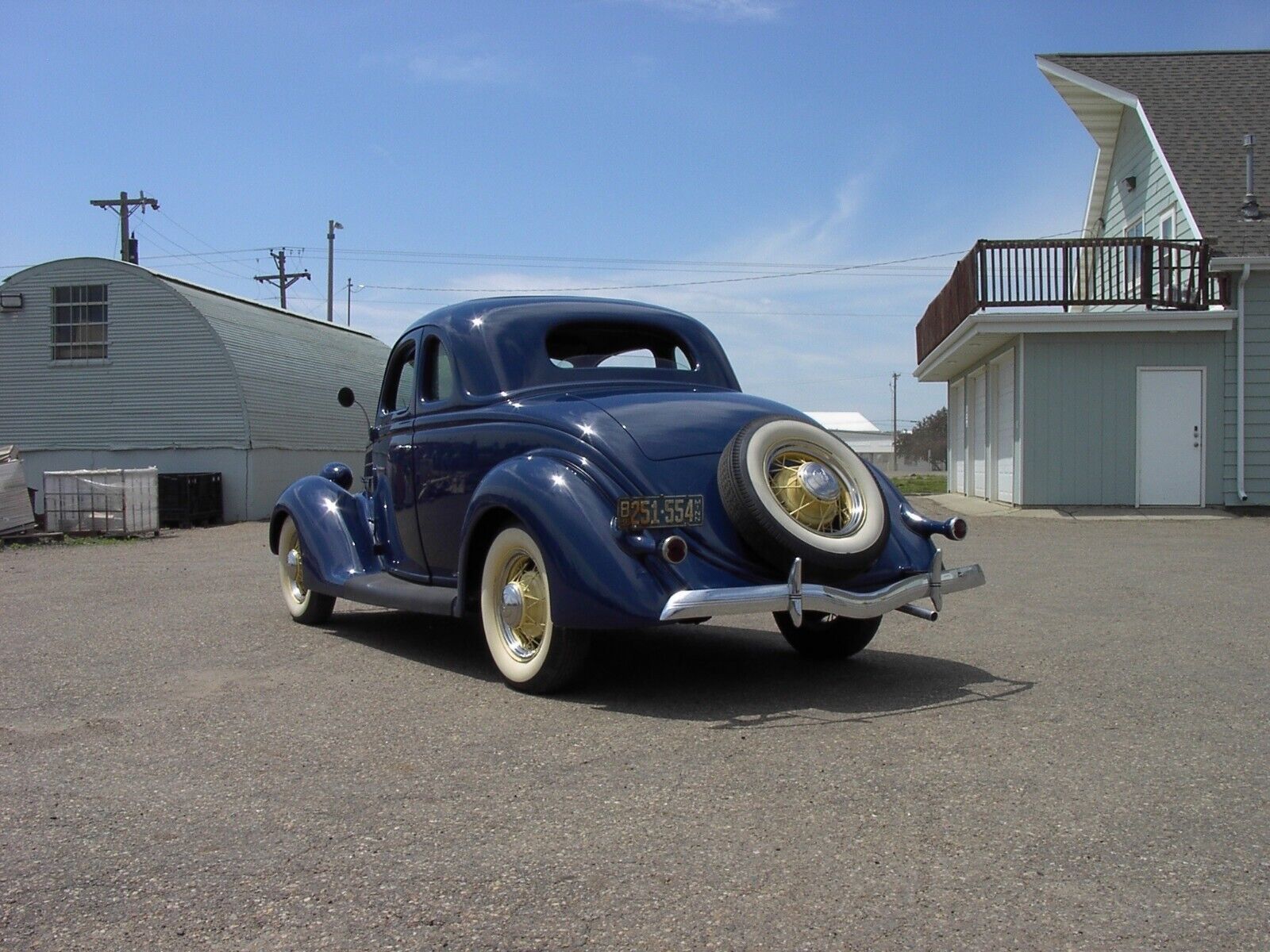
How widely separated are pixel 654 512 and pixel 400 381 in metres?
2.96

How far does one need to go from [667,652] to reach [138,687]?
2.76 metres

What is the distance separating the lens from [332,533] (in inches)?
293

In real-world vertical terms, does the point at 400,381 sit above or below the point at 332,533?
above

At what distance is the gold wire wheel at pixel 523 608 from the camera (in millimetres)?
5477

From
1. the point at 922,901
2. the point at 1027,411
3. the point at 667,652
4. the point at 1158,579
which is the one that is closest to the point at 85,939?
the point at 922,901

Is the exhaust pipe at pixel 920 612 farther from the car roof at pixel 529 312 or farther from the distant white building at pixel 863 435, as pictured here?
the distant white building at pixel 863 435

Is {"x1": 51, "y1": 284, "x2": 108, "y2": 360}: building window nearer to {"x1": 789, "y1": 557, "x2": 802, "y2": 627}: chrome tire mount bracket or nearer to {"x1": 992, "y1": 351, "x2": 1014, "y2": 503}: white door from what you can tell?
{"x1": 992, "y1": 351, "x2": 1014, "y2": 503}: white door

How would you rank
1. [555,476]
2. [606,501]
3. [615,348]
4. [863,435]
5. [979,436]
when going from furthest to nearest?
[863,435] < [979,436] < [615,348] < [555,476] < [606,501]

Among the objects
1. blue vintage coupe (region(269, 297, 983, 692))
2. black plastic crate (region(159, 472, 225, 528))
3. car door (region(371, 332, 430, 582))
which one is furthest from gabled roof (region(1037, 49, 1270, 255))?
black plastic crate (region(159, 472, 225, 528))

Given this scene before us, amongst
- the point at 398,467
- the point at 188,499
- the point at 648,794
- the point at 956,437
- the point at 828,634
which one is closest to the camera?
the point at 648,794

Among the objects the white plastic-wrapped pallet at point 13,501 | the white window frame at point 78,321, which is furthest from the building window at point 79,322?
the white plastic-wrapped pallet at point 13,501

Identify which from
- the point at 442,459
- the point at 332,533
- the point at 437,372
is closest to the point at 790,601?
the point at 442,459

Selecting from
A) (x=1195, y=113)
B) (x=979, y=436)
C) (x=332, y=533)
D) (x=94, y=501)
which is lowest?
(x=94, y=501)

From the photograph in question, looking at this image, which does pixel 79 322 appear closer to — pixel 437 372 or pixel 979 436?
pixel 979 436
